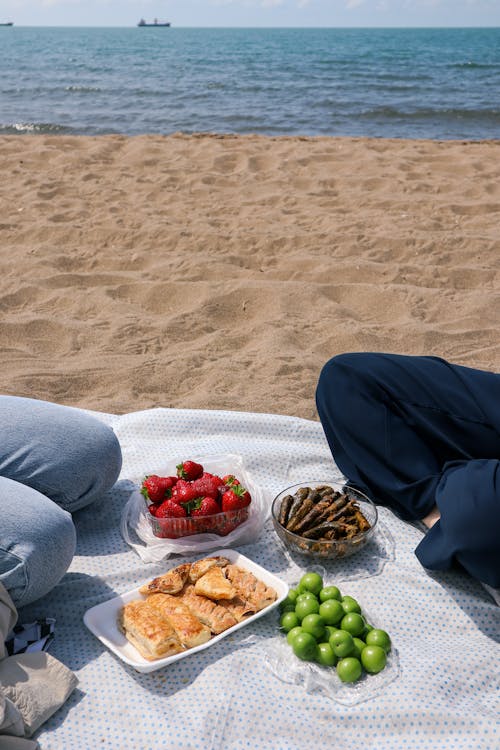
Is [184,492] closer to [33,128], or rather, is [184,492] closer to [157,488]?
[157,488]

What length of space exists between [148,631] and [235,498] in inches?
23.3

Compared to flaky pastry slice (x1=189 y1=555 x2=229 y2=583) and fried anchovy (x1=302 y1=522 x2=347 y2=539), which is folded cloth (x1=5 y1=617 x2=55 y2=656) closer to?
flaky pastry slice (x1=189 y1=555 x2=229 y2=583)

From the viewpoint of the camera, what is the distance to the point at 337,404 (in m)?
2.80

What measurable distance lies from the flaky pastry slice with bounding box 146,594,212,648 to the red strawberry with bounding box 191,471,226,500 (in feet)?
1.33

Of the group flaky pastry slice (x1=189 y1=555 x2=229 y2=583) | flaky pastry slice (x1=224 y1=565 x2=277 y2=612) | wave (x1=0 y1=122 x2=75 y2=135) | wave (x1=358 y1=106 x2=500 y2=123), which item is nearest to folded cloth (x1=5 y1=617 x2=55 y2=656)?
flaky pastry slice (x1=189 y1=555 x2=229 y2=583)

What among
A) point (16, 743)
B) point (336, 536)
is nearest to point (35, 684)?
point (16, 743)

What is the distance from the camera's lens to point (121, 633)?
2246 mm

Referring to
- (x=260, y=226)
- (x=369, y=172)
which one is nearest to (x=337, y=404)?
(x=260, y=226)

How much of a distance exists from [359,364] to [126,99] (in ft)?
52.7

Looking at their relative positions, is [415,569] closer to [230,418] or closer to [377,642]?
[377,642]

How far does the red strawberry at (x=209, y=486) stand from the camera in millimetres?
2625

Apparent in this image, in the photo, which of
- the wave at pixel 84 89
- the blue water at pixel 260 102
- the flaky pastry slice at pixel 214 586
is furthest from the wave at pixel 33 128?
the flaky pastry slice at pixel 214 586

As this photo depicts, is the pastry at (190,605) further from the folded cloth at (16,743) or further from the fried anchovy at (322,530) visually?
the folded cloth at (16,743)

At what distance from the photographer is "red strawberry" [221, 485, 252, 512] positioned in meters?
2.57
